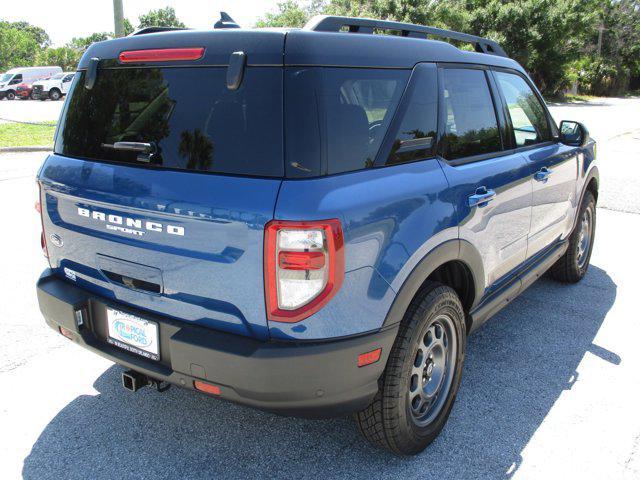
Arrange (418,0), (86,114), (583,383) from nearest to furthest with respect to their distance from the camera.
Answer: (86,114) → (583,383) → (418,0)

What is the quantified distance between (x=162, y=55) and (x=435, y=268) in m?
1.50

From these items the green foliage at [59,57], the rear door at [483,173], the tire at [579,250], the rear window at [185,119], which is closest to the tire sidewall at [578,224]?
the tire at [579,250]

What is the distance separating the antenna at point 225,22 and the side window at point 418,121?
0.94 metres

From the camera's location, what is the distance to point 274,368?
205cm

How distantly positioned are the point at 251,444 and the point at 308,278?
115 centimetres

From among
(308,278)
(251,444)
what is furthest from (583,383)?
(308,278)

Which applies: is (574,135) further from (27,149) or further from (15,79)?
(15,79)

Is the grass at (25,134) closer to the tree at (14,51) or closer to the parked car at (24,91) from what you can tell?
the parked car at (24,91)

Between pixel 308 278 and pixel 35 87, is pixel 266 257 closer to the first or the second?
pixel 308 278

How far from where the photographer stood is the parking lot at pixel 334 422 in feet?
8.52

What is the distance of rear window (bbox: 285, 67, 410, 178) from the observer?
2.06 metres

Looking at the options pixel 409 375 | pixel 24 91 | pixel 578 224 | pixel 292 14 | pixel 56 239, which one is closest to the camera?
pixel 409 375

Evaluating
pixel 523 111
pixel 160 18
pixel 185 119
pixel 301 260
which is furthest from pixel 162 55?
pixel 160 18

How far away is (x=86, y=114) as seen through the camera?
2.69m
